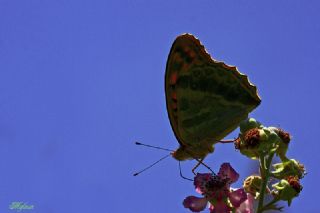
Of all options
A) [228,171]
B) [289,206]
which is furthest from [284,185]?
[228,171]

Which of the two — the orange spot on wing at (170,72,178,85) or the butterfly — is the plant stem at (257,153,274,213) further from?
the orange spot on wing at (170,72,178,85)

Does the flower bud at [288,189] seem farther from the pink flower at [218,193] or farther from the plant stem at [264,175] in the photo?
the pink flower at [218,193]

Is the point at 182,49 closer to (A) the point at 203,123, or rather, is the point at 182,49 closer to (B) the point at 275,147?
(A) the point at 203,123

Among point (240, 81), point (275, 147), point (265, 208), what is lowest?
point (265, 208)

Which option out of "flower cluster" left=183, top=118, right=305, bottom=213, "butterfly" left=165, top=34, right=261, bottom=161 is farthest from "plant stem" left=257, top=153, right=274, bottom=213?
"butterfly" left=165, top=34, right=261, bottom=161

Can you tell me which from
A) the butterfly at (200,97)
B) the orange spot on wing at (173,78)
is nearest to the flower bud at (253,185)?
the butterfly at (200,97)

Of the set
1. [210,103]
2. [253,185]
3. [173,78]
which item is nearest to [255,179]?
[253,185]

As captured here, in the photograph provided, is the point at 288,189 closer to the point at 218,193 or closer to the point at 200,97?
the point at 218,193
